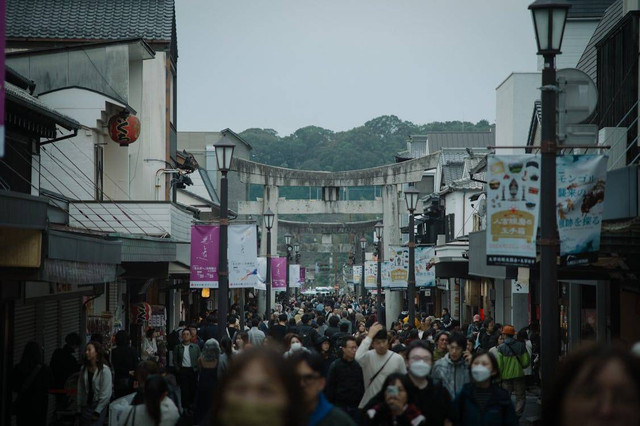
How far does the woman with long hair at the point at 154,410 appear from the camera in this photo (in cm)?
970

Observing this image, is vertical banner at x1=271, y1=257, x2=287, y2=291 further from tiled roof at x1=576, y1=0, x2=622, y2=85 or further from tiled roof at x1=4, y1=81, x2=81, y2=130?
tiled roof at x1=4, y1=81, x2=81, y2=130

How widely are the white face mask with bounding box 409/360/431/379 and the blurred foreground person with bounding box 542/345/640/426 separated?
651 cm

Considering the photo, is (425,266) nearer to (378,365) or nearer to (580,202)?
(580,202)

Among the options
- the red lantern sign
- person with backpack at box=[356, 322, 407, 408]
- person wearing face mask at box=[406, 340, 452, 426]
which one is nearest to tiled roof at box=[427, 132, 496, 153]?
the red lantern sign

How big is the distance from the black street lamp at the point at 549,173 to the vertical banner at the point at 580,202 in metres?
1.55

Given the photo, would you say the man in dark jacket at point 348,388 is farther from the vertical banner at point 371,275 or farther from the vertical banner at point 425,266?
the vertical banner at point 371,275

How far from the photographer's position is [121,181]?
28359mm

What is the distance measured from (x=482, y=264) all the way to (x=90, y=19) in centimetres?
1272

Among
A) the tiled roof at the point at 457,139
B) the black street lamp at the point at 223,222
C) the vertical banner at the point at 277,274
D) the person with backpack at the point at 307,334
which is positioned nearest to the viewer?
the person with backpack at the point at 307,334

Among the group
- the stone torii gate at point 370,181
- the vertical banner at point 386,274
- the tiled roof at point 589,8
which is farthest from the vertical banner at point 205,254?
the stone torii gate at point 370,181

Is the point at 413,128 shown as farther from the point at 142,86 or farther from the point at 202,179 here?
the point at 142,86

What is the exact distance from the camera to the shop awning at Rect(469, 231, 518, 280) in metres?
23.9

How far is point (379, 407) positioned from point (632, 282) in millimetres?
9594

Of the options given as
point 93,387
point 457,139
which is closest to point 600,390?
point 93,387
